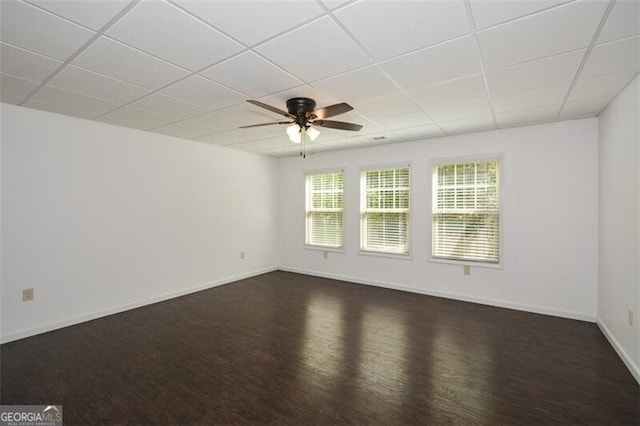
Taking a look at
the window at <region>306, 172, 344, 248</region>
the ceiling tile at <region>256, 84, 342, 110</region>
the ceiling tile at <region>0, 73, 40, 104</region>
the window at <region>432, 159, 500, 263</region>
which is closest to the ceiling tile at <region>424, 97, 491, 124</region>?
the window at <region>432, 159, 500, 263</region>

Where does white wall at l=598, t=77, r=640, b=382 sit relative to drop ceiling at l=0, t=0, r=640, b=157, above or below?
below

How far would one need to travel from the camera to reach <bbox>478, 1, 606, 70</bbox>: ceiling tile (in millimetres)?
1643

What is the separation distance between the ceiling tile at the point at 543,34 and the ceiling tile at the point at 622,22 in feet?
0.20

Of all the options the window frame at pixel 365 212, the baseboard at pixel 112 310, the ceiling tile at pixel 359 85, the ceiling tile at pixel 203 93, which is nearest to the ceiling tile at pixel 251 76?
the ceiling tile at pixel 203 93

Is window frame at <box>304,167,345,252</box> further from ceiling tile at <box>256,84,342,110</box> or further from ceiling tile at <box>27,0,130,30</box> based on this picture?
A: ceiling tile at <box>27,0,130,30</box>

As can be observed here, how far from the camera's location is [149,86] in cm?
264

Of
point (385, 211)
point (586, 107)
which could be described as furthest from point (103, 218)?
point (586, 107)

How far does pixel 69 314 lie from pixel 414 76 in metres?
4.63

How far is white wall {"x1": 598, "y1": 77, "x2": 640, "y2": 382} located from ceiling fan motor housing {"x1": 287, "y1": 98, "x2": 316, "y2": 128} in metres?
2.77

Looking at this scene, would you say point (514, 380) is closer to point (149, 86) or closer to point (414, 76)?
point (414, 76)

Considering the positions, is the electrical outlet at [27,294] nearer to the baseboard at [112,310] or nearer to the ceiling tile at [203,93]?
the baseboard at [112,310]

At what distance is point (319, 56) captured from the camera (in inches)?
83.2

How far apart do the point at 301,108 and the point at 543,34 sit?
75.4 inches

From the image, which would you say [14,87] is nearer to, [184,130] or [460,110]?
[184,130]
